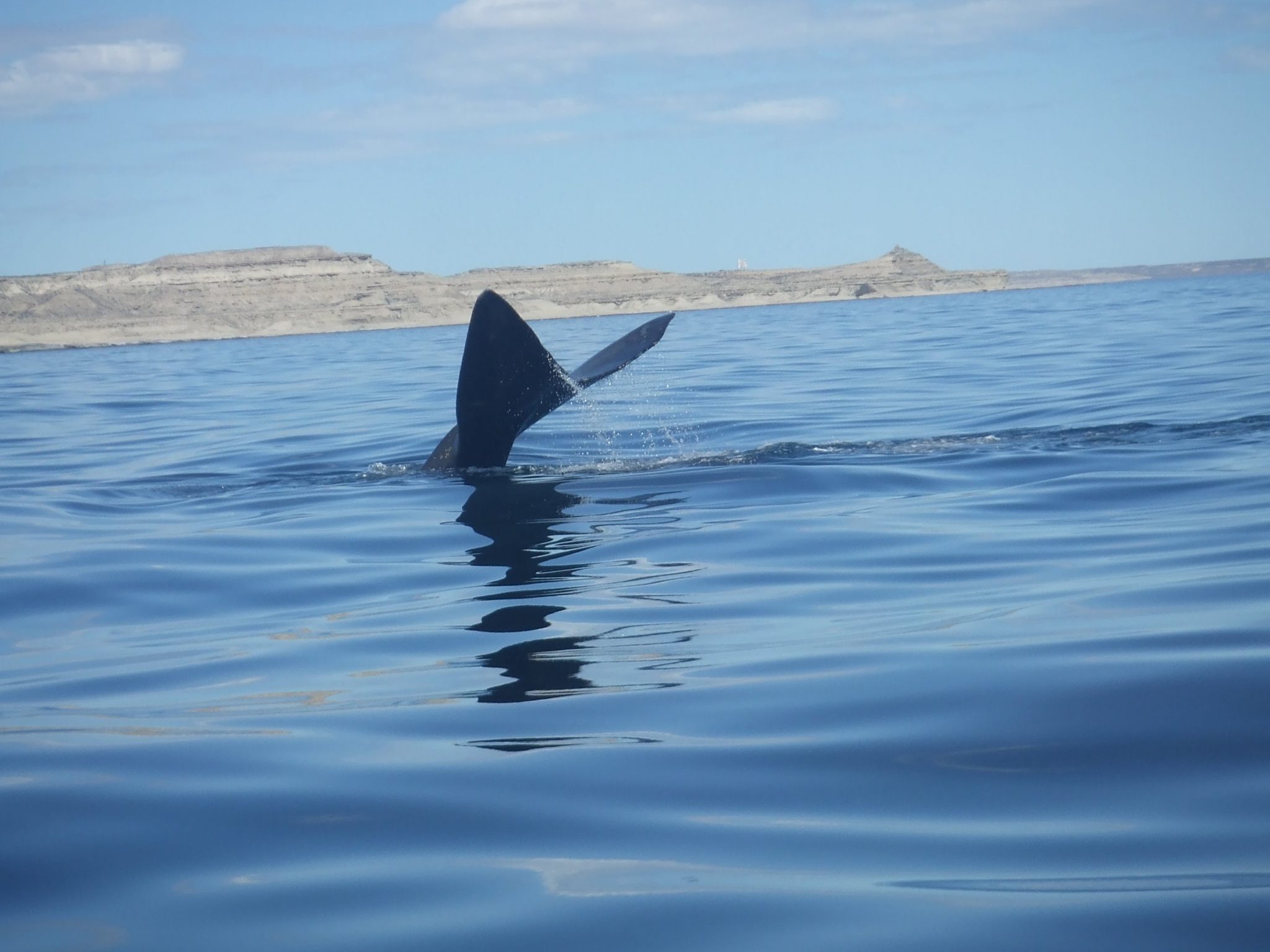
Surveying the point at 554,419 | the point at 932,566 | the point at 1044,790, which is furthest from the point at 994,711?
the point at 554,419

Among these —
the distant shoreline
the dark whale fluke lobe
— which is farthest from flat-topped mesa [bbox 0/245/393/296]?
the dark whale fluke lobe

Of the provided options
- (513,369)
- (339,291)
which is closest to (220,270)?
(339,291)

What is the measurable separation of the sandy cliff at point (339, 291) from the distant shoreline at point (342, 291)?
0.21 metres

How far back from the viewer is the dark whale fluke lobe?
902cm

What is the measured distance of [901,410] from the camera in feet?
51.9

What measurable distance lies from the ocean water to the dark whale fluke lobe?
595mm

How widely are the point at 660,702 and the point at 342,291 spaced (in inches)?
5903

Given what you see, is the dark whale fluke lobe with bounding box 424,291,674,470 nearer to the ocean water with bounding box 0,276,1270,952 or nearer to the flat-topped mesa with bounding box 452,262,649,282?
the ocean water with bounding box 0,276,1270,952

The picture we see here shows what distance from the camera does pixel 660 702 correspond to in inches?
176

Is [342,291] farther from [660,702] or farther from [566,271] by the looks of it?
[660,702]

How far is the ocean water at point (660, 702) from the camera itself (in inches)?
112

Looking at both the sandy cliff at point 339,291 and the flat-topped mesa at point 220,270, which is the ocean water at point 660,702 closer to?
the sandy cliff at point 339,291

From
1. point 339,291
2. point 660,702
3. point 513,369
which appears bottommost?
point 660,702

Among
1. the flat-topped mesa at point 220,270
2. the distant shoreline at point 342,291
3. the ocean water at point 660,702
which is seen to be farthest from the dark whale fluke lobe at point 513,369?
the flat-topped mesa at point 220,270
